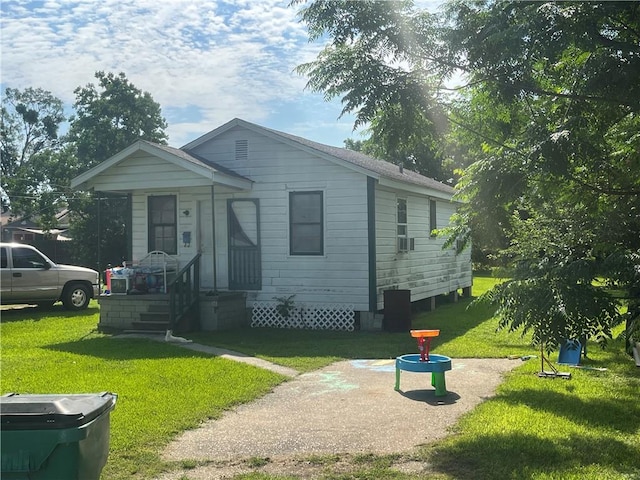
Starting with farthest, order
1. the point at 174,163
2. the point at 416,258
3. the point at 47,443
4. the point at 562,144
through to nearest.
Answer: the point at 416,258 → the point at 174,163 → the point at 562,144 → the point at 47,443

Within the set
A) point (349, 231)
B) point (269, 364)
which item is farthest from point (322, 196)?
point (269, 364)

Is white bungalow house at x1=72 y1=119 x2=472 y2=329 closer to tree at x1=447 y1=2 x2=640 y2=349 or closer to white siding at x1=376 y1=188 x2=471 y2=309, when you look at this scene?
white siding at x1=376 y1=188 x2=471 y2=309

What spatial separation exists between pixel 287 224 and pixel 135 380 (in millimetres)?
6376

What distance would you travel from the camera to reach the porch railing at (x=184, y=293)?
12156 mm

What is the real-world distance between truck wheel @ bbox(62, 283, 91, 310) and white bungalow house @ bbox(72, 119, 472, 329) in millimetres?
2611

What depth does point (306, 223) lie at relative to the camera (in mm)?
13523

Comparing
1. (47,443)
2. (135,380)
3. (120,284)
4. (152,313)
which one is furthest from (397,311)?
(47,443)

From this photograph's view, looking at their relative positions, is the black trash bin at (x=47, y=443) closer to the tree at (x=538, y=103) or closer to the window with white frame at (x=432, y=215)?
the tree at (x=538, y=103)

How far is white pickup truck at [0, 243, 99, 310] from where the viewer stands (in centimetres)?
1526

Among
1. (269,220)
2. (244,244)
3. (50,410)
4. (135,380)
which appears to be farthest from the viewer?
(244,244)

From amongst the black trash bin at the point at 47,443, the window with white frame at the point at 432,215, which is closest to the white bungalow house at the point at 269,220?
the window with white frame at the point at 432,215

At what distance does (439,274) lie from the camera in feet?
59.6

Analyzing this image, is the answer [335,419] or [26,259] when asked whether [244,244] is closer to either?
[26,259]

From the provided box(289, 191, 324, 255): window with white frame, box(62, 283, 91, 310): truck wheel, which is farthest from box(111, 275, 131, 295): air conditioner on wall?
box(62, 283, 91, 310): truck wheel
